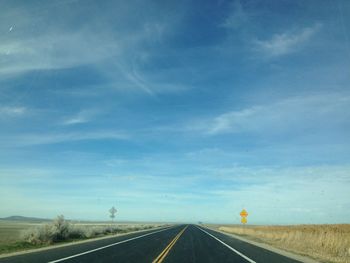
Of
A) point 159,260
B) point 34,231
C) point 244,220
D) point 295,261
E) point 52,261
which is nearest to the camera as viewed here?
point 52,261

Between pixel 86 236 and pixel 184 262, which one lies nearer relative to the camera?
pixel 184 262

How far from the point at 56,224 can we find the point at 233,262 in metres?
21.6

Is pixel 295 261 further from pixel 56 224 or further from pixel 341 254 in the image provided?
pixel 56 224

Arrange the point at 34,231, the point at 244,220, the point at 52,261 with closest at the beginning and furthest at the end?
the point at 52,261
the point at 34,231
the point at 244,220

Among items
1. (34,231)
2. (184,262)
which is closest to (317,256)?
(184,262)

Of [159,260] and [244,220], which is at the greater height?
[244,220]

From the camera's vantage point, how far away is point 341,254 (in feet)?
72.4

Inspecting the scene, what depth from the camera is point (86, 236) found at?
40750 millimetres

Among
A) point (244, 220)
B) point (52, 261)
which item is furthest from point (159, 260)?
point (244, 220)

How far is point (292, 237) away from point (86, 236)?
743 inches

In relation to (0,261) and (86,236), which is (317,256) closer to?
(0,261)

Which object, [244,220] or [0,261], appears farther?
[244,220]

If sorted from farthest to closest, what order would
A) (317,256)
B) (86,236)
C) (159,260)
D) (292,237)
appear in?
(86,236)
(292,237)
(317,256)
(159,260)

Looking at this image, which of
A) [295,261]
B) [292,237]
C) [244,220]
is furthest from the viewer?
[244,220]
